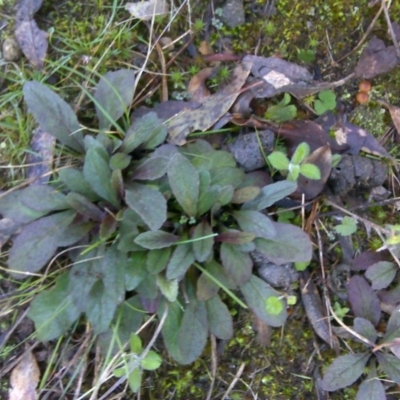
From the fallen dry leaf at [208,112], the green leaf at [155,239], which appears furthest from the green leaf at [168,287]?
the fallen dry leaf at [208,112]

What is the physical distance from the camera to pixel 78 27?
171 centimetres

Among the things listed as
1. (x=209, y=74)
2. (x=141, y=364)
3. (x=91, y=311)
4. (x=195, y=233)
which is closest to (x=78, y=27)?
(x=209, y=74)

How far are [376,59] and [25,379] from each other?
5.40 ft

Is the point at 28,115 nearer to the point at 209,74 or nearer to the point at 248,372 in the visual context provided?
the point at 209,74

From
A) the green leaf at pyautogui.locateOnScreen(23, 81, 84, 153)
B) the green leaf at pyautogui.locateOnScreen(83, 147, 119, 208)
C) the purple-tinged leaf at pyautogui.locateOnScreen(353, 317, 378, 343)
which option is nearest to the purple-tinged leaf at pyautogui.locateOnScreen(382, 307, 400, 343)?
the purple-tinged leaf at pyautogui.locateOnScreen(353, 317, 378, 343)

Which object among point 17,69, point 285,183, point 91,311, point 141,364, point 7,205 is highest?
point 17,69

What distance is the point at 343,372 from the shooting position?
1.69 meters

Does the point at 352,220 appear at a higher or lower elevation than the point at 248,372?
higher

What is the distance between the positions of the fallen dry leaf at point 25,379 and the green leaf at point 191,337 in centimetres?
50

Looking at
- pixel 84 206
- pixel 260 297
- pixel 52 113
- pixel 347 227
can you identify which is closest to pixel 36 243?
pixel 84 206

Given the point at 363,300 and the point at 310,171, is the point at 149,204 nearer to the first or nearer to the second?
the point at 310,171

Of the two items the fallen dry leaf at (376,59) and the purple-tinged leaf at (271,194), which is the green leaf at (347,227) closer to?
the purple-tinged leaf at (271,194)

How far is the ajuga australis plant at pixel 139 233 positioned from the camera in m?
1.55

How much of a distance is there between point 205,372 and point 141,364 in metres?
0.27
